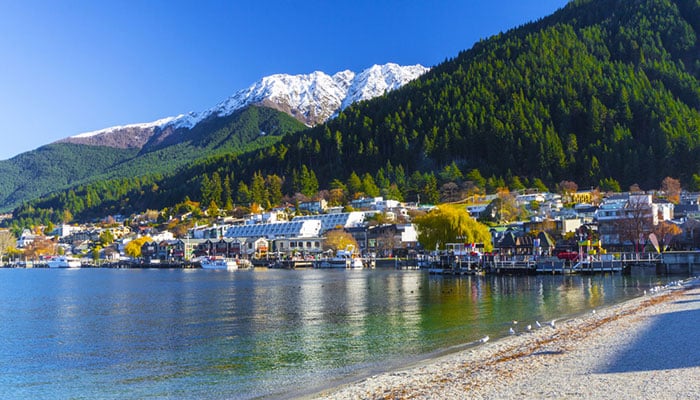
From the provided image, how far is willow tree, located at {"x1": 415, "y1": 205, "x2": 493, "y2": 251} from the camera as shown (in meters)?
77.2

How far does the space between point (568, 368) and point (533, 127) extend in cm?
14963

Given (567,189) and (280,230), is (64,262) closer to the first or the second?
(280,230)

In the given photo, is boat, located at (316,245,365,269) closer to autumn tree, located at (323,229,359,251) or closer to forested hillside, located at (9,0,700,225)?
autumn tree, located at (323,229,359,251)

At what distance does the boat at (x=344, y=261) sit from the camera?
348ft

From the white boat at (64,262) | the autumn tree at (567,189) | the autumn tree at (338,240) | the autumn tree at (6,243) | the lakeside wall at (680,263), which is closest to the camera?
the lakeside wall at (680,263)

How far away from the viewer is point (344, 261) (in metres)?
108

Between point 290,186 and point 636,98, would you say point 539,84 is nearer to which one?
point 636,98

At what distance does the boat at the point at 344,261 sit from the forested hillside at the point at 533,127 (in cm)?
3725

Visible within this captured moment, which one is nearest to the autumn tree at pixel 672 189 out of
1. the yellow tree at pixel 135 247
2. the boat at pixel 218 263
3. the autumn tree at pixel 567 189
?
the autumn tree at pixel 567 189

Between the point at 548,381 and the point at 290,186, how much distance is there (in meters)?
171

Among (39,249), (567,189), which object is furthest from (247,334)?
(39,249)

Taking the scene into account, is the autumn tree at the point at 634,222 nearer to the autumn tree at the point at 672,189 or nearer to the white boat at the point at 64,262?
the autumn tree at the point at 672,189

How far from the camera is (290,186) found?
7234 inches

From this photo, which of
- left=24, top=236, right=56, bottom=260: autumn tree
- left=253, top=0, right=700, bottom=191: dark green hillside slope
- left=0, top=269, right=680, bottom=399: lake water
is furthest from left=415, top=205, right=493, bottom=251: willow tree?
left=24, top=236, right=56, bottom=260: autumn tree
